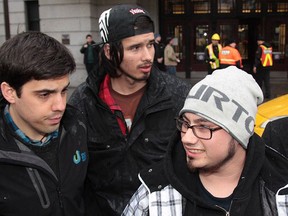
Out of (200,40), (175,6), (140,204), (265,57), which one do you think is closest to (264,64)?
(265,57)

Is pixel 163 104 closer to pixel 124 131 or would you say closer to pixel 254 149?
pixel 124 131

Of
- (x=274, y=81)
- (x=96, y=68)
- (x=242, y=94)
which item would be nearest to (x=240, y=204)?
(x=242, y=94)

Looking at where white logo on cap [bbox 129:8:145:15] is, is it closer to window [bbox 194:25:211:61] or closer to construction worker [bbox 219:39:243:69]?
construction worker [bbox 219:39:243:69]

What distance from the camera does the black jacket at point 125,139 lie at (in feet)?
8.38

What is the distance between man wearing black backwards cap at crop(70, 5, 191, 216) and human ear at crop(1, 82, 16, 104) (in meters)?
0.65

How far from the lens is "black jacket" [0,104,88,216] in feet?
6.48

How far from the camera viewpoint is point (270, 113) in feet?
17.1

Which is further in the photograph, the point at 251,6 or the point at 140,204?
the point at 251,6

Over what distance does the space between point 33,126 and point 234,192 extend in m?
1.04

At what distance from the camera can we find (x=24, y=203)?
1.98 meters

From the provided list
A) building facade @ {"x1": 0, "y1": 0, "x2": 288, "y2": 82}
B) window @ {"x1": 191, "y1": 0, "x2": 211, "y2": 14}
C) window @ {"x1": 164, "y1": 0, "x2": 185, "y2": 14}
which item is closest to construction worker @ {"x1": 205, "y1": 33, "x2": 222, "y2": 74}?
building facade @ {"x1": 0, "y1": 0, "x2": 288, "y2": 82}

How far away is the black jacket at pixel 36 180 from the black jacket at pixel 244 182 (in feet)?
1.58

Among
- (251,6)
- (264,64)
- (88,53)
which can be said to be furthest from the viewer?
(251,6)

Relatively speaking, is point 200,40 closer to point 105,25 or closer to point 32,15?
point 32,15
